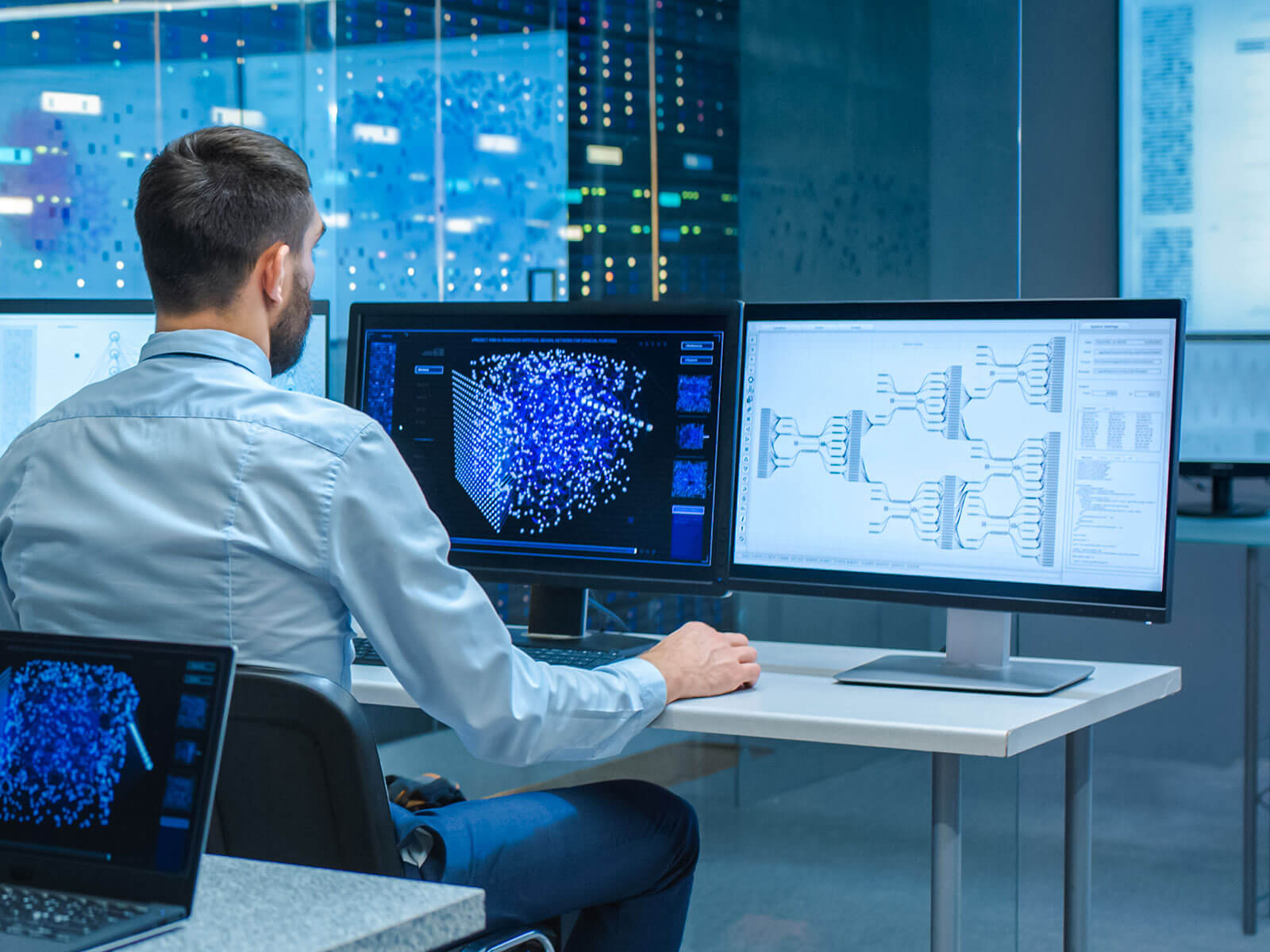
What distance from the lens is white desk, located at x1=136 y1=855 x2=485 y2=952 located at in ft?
2.43

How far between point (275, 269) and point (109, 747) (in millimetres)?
719

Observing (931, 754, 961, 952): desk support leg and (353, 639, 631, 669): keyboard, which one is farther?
(353, 639, 631, 669): keyboard

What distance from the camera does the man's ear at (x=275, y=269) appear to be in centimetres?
146

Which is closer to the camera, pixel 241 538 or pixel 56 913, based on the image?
pixel 56 913

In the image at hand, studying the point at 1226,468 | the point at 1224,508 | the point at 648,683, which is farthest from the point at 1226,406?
the point at 648,683

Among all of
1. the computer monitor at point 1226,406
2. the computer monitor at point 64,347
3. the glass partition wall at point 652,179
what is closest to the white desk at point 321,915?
Result: the computer monitor at point 64,347

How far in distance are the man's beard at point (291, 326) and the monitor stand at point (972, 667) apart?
789 mm

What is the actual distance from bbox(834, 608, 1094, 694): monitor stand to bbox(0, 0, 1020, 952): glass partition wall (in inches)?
41.5

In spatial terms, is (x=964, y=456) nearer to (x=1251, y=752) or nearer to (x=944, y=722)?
(x=944, y=722)

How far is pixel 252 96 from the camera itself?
3406 mm

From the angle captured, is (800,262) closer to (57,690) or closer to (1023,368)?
(1023,368)

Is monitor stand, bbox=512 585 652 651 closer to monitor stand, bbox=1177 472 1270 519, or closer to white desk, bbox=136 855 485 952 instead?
white desk, bbox=136 855 485 952

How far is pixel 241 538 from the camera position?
4.18 ft

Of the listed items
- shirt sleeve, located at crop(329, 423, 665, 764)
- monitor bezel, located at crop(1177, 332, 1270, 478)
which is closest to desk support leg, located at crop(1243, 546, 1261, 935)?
monitor bezel, located at crop(1177, 332, 1270, 478)
